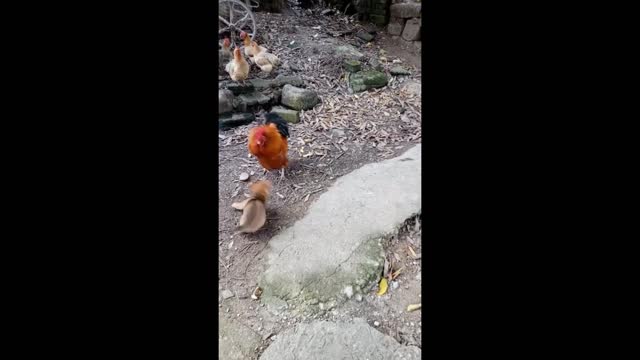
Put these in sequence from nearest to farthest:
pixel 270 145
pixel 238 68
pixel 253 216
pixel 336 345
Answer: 1. pixel 336 345
2. pixel 253 216
3. pixel 270 145
4. pixel 238 68

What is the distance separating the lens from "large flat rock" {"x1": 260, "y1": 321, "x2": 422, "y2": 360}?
5.54 ft

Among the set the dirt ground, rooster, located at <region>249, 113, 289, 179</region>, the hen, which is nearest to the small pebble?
the dirt ground

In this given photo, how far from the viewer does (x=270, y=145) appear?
300cm

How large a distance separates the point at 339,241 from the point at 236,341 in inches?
30.2

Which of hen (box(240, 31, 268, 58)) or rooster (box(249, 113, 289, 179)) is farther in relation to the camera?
hen (box(240, 31, 268, 58))

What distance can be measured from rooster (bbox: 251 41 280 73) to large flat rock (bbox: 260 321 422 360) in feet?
11.4

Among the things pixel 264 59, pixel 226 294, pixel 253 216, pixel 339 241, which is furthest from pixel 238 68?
pixel 226 294

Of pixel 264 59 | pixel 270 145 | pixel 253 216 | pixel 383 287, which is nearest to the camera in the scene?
pixel 383 287

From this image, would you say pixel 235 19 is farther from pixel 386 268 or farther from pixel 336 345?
pixel 336 345

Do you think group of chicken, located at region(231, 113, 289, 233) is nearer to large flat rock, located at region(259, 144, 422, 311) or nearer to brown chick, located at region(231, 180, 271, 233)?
brown chick, located at region(231, 180, 271, 233)

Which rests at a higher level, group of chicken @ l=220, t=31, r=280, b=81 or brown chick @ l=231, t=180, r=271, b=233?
group of chicken @ l=220, t=31, r=280, b=81

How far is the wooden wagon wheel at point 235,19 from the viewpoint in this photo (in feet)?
17.4
